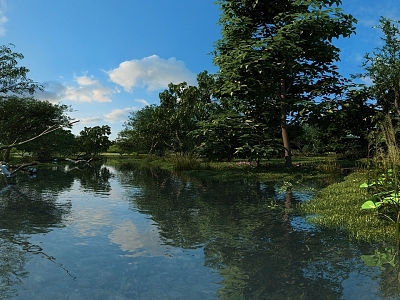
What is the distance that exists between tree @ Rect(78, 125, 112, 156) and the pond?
52.9 m

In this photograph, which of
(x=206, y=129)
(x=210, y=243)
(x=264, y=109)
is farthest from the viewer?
(x=264, y=109)

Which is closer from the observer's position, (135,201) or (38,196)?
(135,201)

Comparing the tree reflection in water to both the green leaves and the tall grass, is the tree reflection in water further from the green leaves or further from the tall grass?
the tall grass

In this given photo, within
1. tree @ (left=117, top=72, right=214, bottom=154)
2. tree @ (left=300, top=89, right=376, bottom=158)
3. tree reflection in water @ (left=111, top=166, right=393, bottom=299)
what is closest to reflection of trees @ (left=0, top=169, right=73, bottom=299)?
tree reflection in water @ (left=111, top=166, right=393, bottom=299)

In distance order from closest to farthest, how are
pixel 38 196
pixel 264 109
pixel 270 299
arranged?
1. pixel 270 299
2. pixel 38 196
3. pixel 264 109

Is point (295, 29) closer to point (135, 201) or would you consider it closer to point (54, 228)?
point (135, 201)

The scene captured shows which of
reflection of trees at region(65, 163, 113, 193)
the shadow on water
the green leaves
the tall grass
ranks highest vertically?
the tall grass

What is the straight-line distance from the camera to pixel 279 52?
18391 mm

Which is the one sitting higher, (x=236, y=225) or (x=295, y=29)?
(x=295, y=29)

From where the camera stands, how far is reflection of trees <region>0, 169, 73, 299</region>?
13.9ft

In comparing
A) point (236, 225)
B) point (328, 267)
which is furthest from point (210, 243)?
point (328, 267)

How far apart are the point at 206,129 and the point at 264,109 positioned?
4516mm

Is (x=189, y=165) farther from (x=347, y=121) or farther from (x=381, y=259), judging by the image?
(x=381, y=259)

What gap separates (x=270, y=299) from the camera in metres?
3.44
